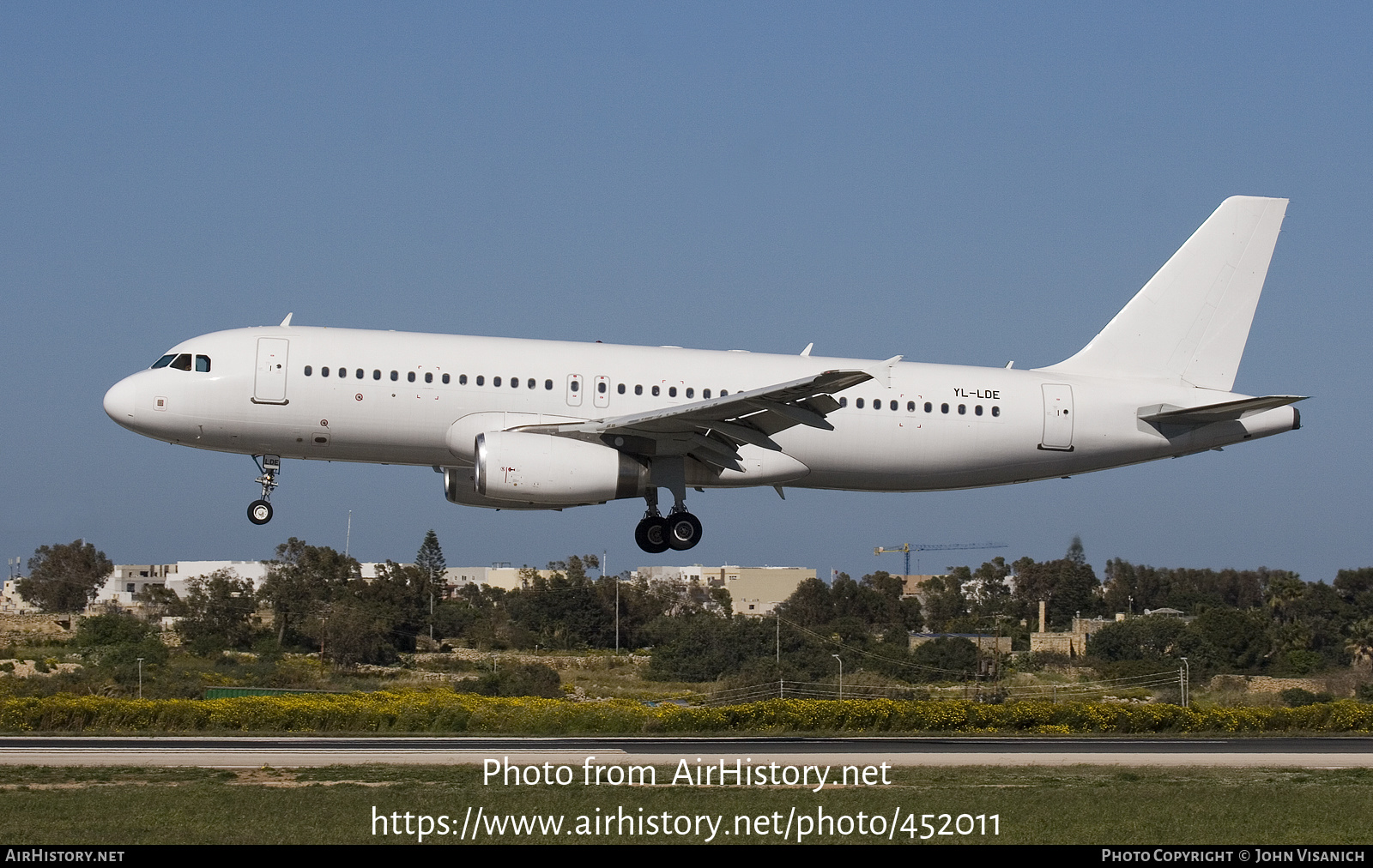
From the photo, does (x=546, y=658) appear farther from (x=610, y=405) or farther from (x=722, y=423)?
(x=722, y=423)

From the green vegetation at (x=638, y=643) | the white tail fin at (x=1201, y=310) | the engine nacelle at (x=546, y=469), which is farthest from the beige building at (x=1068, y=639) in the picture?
the engine nacelle at (x=546, y=469)

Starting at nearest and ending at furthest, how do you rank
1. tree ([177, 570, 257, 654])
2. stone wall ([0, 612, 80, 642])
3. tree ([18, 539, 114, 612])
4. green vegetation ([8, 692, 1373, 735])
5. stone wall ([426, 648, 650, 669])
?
1. green vegetation ([8, 692, 1373, 735])
2. stone wall ([0, 612, 80, 642])
3. tree ([177, 570, 257, 654])
4. stone wall ([426, 648, 650, 669])
5. tree ([18, 539, 114, 612])

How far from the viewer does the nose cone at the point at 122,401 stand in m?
31.5

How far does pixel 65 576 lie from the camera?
94.8m

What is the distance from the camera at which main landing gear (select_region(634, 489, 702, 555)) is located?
3300 cm

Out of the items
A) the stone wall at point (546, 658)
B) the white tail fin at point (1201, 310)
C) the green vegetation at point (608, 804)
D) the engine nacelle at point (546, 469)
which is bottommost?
the green vegetation at point (608, 804)

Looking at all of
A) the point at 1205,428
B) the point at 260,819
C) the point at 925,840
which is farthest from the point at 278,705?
the point at 1205,428

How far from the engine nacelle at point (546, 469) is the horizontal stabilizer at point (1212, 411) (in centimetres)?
1274

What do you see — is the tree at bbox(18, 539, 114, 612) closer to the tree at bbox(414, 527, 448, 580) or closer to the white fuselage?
the tree at bbox(414, 527, 448, 580)

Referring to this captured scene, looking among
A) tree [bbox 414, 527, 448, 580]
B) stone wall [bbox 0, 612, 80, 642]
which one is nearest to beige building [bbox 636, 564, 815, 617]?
tree [bbox 414, 527, 448, 580]

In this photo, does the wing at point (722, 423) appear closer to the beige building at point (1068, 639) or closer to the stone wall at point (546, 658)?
the stone wall at point (546, 658)

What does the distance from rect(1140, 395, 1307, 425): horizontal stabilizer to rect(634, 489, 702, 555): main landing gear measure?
36.3 ft

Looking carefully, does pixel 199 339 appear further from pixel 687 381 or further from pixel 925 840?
pixel 925 840

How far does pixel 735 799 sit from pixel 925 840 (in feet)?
10.7
